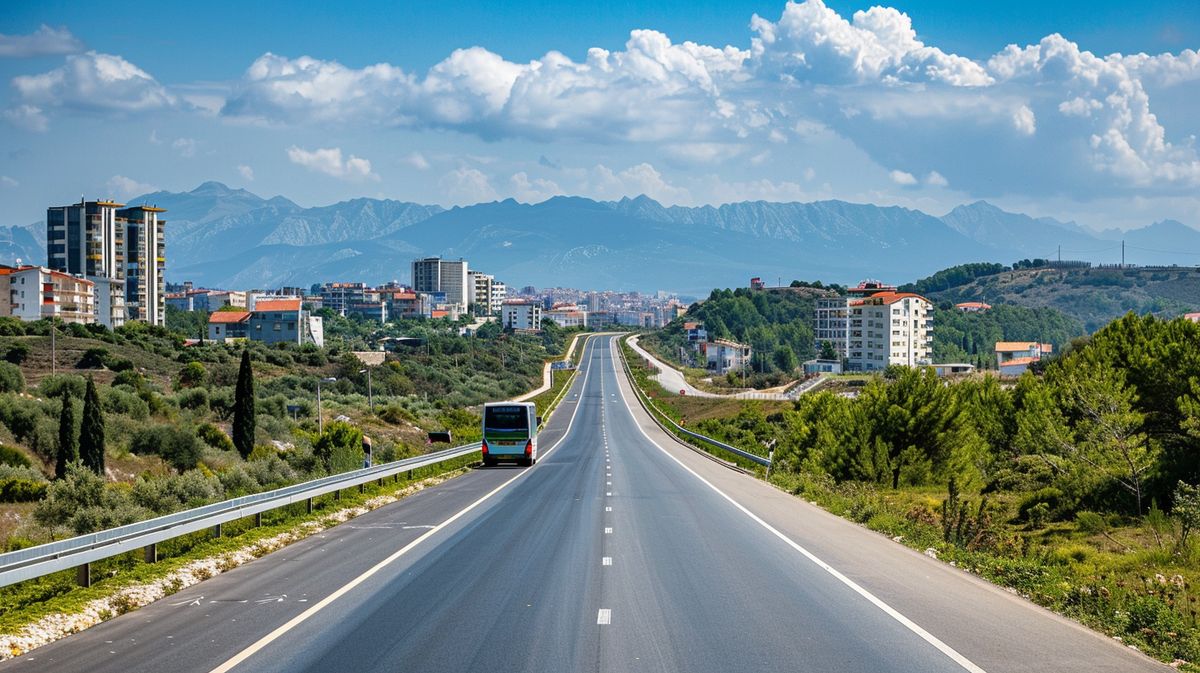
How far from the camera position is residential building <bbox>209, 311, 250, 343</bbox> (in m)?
173

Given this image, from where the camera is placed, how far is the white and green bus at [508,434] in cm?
4519

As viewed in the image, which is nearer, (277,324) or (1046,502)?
(1046,502)

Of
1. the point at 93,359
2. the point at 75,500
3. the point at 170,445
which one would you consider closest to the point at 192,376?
the point at 93,359

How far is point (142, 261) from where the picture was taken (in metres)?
182

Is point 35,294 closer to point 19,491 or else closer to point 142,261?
point 142,261

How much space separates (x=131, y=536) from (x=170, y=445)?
1444 inches

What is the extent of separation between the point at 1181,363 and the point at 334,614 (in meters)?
21.7

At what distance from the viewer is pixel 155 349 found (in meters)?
105

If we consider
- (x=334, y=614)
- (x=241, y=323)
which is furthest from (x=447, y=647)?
(x=241, y=323)

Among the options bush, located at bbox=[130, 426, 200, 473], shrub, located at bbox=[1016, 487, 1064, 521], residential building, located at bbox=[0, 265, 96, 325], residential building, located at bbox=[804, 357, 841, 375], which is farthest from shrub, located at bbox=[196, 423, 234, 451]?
residential building, located at bbox=[804, 357, 841, 375]

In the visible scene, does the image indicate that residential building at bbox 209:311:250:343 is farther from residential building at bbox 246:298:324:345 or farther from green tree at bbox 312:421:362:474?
green tree at bbox 312:421:362:474

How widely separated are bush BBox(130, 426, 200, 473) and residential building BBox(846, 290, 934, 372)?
5512 inches

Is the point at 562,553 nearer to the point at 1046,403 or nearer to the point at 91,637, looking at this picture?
the point at 91,637

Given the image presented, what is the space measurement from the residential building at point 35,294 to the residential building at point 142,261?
40.5 m
